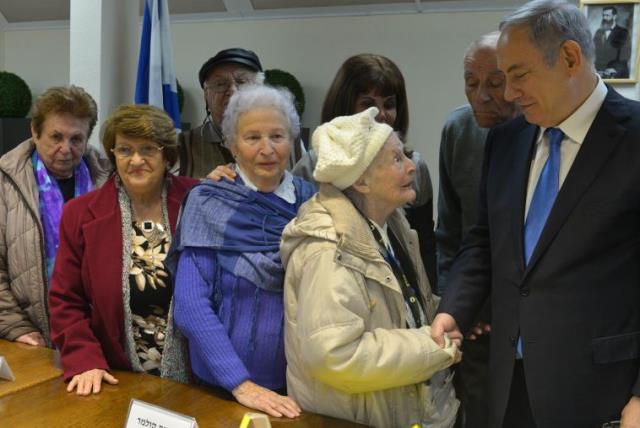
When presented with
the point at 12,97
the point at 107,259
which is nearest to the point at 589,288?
the point at 107,259

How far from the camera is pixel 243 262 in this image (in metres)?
1.83

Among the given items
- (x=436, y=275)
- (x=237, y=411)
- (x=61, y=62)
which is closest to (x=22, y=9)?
(x=61, y=62)

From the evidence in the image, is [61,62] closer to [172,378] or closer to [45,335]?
[45,335]

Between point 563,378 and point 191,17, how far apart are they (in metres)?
4.68

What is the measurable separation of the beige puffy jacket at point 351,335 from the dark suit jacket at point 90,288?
580mm

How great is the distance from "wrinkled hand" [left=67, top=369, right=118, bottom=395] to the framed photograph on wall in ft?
8.48

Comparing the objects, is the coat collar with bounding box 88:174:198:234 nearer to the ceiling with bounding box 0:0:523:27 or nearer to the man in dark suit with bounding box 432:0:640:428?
the man in dark suit with bounding box 432:0:640:428

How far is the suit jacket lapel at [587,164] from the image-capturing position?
150 centimetres

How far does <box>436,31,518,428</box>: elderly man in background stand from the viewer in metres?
2.27

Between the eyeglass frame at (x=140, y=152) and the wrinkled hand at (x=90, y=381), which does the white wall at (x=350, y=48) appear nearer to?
the eyeglass frame at (x=140, y=152)

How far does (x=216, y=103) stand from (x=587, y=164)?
5.00 ft

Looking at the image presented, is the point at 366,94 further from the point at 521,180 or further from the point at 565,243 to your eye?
the point at 565,243

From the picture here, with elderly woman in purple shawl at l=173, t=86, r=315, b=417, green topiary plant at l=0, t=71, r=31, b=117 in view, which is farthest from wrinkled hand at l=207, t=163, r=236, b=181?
green topiary plant at l=0, t=71, r=31, b=117

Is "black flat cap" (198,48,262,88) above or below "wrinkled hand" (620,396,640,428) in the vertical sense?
above
